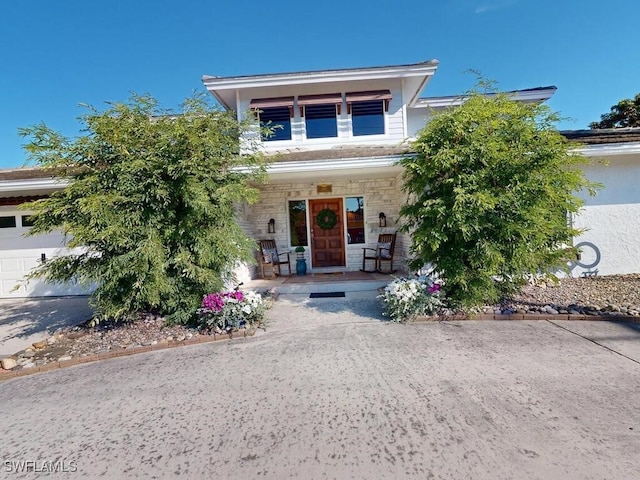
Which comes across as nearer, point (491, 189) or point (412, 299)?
point (491, 189)

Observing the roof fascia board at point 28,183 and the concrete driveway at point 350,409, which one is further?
the roof fascia board at point 28,183

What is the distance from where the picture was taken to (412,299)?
458 cm

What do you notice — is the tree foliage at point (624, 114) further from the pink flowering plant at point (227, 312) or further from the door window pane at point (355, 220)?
the pink flowering plant at point (227, 312)

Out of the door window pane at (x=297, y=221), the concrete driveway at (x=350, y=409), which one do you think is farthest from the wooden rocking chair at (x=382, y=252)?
A: the concrete driveway at (x=350, y=409)

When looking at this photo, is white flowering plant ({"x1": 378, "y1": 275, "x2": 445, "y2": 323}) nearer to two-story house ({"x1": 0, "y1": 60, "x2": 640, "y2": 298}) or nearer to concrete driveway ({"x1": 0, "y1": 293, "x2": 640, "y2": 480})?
concrete driveway ({"x1": 0, "y1": 293, "x2": 640, "y2": 480})

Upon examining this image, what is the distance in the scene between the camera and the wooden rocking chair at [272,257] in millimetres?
7809

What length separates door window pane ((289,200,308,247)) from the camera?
8.57 m

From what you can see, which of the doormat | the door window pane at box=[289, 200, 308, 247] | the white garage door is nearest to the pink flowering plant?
the doormat

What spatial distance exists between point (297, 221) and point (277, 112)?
3165mm

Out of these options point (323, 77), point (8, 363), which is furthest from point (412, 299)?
point (323, 77)

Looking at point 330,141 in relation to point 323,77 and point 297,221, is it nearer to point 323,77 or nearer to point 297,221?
point 323,77

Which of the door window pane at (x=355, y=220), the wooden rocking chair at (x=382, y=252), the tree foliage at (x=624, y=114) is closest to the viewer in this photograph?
the wooden rocking chair at (x=382, y=252)

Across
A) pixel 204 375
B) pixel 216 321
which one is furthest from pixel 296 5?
pixel 204 375

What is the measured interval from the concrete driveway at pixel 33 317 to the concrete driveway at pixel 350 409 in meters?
1.84
